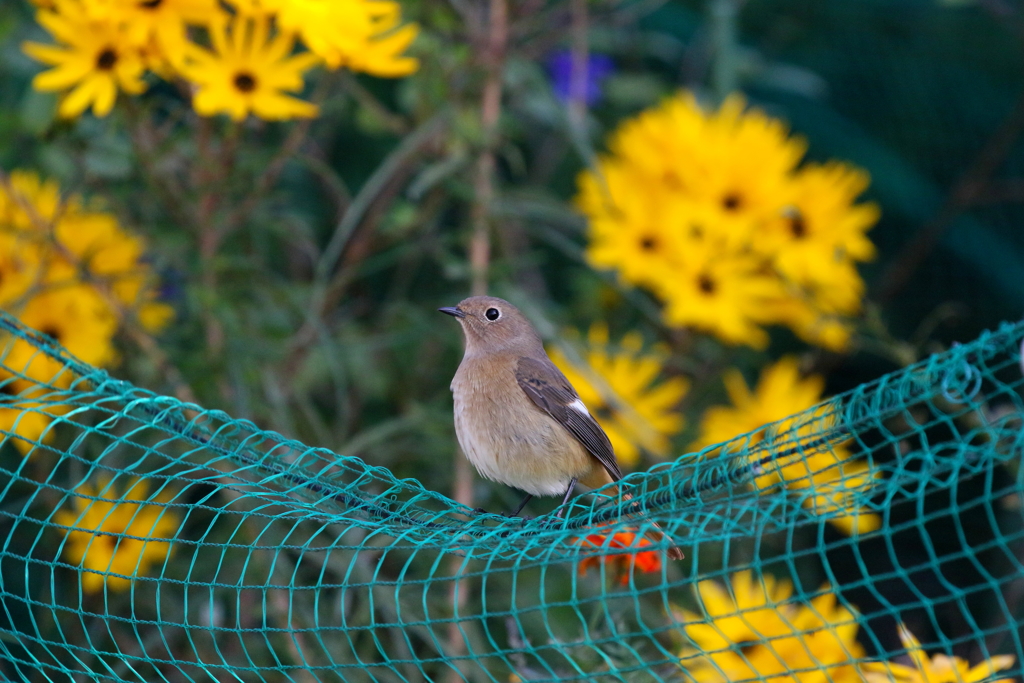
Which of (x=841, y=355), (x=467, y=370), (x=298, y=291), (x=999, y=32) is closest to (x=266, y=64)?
(x=298, y=291)

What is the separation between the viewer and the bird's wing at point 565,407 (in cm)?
212

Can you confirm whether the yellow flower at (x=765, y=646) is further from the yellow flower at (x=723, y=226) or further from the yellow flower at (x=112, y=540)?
the yellow flower at (x=112, y=540)

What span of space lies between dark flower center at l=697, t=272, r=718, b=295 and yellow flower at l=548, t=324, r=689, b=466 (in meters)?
0.17

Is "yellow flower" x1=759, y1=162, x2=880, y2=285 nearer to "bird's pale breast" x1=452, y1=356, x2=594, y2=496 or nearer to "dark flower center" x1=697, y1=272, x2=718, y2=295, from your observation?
"dark flower center" x1=697, y1=272, x2=718, y2=295

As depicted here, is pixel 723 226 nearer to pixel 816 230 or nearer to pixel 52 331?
pixel 816 230

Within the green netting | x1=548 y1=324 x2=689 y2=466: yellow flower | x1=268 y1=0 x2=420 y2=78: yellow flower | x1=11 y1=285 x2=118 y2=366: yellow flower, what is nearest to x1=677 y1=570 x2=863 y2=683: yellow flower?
the green netting

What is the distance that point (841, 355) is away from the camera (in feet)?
9.14

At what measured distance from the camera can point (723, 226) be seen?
236cm

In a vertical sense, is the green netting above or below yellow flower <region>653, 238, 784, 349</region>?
below

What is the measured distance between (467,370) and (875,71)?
6.43ft

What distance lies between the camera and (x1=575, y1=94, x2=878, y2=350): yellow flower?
7.77ft

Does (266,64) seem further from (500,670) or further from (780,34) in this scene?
(780,34)

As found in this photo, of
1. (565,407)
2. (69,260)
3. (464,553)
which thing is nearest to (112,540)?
(69,260)

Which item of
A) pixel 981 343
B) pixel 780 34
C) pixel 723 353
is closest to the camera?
pixel 981 343
